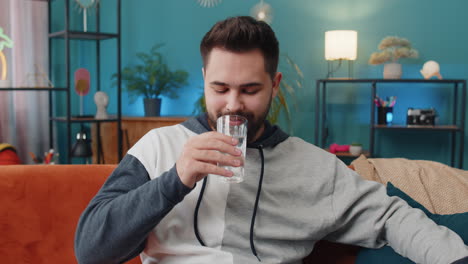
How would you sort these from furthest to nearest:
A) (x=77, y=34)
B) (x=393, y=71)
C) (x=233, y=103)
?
(x=393, y=71)
(x=77, y=34)
(x=233, y=103)

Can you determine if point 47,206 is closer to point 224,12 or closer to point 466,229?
point 466,229

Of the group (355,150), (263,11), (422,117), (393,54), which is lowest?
(355,150)

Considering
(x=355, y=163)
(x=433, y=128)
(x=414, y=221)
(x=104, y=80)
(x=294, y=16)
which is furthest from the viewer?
(x=104, y=80)

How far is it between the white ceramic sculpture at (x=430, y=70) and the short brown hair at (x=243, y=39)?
3097 millimetres

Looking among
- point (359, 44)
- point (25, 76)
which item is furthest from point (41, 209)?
point (359, 44)

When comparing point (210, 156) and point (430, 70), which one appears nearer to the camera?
point (210, 156)

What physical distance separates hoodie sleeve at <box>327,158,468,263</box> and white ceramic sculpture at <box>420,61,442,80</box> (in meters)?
2.97

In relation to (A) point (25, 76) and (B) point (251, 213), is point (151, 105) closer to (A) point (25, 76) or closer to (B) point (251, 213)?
(A) point (25, 76)

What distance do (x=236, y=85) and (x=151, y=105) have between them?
3.42 m

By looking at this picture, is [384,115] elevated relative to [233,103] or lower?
lower

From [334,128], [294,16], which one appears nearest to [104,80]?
[294,16]

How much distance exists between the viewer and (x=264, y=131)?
4.63ft

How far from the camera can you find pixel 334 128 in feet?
15.0

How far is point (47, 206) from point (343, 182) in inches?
32.7
